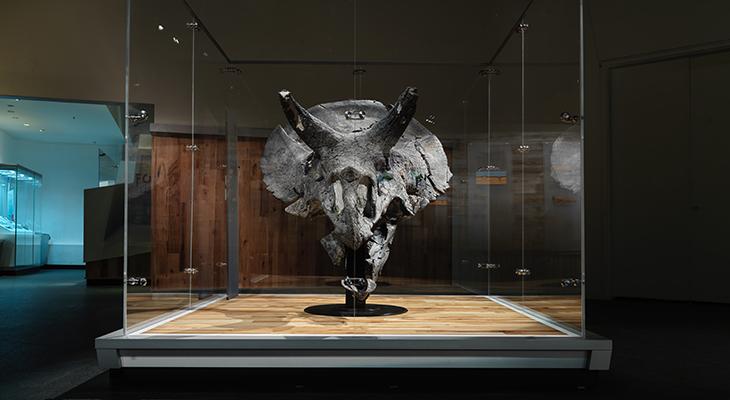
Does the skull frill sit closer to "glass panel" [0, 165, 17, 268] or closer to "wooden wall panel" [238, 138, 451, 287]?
"wooden wall panel" [238, 138, 451, 287]

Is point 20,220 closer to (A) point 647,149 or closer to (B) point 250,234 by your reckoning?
(B) point 250,234

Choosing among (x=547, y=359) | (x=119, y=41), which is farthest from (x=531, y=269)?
(x=119, y=41)

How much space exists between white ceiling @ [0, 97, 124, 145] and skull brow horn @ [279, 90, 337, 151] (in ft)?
16.5

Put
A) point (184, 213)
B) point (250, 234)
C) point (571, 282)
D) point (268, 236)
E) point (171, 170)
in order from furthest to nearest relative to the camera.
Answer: point (250, 234), point (268, 236), point (184, 213), point (171, 170), point (571, 282)

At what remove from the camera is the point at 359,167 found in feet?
13.9

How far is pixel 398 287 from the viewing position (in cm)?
533

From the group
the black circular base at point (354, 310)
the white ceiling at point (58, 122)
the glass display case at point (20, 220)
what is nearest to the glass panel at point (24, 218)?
the glass display case at point (20, 220)

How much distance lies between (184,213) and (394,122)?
184 centimetres

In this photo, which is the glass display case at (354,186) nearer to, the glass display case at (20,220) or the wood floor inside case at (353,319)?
the wood floor inside case at (353,319)

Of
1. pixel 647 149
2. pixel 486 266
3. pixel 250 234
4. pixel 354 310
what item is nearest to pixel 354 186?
pixel 354 310

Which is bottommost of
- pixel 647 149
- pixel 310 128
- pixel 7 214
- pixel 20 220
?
pixel 20 220

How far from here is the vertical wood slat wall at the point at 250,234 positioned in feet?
15.9

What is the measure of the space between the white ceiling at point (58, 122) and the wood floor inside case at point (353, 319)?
4.79 meters

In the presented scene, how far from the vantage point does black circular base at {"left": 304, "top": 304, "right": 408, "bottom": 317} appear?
4.51m
